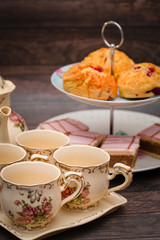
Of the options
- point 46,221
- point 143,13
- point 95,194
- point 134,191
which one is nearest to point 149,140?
point 134,191

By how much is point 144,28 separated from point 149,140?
1316 millimetres

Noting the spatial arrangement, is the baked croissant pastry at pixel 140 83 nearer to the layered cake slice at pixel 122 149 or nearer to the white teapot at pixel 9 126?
the layered cake slice at pixel 122 149

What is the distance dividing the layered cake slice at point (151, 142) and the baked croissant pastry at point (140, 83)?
132mm

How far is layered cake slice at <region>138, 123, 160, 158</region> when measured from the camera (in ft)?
4.69

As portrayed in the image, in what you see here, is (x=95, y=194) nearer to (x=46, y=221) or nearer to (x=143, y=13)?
(x=46, y=221)

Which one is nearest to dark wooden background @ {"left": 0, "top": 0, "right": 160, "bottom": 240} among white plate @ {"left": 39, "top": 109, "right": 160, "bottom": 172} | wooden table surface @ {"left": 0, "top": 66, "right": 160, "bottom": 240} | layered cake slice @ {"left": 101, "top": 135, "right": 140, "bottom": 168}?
wooden table surface @ {"left": 0, "top": 66, "right": 160, "bottom": 240}


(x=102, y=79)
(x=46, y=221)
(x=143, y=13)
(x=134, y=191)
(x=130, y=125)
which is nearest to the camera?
(x=46, y=221)

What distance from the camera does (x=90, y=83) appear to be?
4.64 ft

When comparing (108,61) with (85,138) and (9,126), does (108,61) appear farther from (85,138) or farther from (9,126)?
(9,126)

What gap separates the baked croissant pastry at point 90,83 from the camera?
141cm

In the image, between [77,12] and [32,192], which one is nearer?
[32,192]

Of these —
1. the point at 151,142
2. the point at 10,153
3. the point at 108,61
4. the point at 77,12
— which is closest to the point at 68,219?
the point at 10,153

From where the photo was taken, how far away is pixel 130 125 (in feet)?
5.61

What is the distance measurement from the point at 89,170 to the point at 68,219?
0.43 feet
